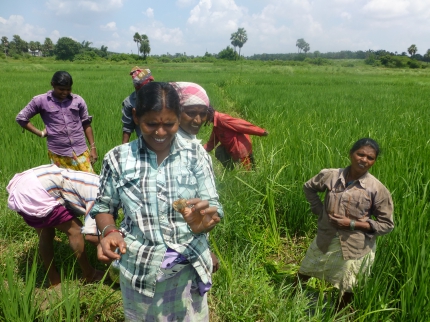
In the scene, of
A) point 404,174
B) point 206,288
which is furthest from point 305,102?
point 206,288

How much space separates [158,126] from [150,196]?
0.81 ft

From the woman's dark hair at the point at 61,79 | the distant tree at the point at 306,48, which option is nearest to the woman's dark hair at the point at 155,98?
the woman's dark hair at the point at 61,79

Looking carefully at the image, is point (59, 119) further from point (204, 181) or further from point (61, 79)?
point (204, 181)

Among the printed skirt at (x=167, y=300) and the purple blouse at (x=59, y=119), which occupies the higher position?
the purple blouse at (x=59, y=119)

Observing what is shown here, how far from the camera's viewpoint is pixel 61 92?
2.76 metres

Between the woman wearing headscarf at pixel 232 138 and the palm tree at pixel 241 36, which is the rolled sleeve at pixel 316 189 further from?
the palm tree at pixel 241 36

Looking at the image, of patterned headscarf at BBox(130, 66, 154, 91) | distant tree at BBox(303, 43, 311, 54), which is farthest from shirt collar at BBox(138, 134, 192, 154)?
distant tree at BBox(303, 43, 311, 54)

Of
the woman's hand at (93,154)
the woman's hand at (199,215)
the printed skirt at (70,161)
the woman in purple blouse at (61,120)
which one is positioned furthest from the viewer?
the woman's hand at (93,154)

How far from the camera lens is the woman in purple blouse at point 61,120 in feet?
9.18

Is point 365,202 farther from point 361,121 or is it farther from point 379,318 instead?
point 361,121

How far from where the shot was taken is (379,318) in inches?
62.4

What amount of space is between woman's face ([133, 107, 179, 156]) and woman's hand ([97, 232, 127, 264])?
1.12ft

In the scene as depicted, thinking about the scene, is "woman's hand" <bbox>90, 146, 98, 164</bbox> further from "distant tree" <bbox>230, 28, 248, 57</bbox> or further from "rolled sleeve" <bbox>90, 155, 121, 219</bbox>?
"distant tree" <bbox>230, 28, 248, 57</bbox>

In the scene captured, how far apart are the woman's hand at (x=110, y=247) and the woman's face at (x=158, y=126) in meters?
0.34
